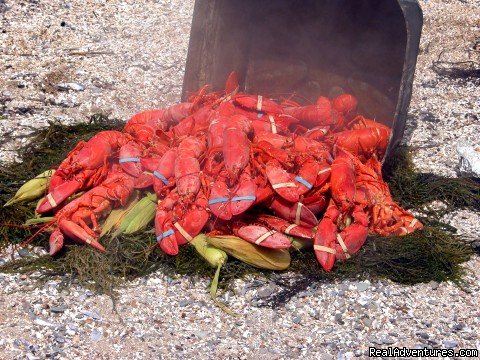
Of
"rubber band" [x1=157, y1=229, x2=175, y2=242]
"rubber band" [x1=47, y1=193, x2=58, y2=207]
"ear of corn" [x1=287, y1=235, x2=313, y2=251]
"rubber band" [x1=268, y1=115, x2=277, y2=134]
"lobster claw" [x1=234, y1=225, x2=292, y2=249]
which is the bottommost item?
"rubber band" [x1=47, y1=193, x2=58, y2=207]

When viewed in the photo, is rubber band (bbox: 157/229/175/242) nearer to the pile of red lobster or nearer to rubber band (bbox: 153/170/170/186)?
the pile of red lobster

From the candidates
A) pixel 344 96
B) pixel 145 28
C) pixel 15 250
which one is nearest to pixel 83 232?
pixel 15 250

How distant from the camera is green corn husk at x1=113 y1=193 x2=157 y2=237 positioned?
4.96m

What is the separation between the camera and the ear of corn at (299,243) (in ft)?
15.9

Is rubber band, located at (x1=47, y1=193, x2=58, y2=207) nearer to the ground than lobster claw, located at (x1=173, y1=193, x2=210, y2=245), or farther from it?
nearer to the ground

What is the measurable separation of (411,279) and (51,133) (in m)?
3.59

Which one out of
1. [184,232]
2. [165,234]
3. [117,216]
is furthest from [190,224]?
[117,216]

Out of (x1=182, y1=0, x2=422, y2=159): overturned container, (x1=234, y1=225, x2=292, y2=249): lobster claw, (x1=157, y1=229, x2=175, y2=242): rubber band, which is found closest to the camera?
(x1=234, y1=225, x2=292, y2=249): lobster claw

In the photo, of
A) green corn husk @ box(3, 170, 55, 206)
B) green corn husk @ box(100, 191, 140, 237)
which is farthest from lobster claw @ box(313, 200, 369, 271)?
green corn husk @ box(3, 170, 55, 206)

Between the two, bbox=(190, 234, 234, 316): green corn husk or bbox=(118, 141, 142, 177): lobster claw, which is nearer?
bbox=(190, 234, 234, 316): green corn husk

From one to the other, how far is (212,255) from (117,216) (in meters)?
0.88

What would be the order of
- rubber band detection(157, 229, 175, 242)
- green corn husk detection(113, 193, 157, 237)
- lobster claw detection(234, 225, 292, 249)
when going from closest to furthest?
1. lobster claw detection(234, 225, 292, 249)
2. rubber band detection(157, 229, 175, 242)
3. green corn husk detection(113, 193, 157, 237)

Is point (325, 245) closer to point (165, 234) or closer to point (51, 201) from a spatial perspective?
point (165, 234)

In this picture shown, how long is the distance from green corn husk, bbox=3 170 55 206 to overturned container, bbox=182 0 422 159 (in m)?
1.81
